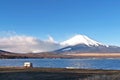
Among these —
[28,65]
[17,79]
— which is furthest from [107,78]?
[28,65]

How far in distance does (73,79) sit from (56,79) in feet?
8.00

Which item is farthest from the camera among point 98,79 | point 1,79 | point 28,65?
point 28,65

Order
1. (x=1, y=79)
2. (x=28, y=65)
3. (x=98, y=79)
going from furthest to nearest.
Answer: (x=28, y=65) < (x=1, y=79) < (x=98, y=79)

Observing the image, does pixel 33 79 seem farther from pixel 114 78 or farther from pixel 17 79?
pixel 114 78

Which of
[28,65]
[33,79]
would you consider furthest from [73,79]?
[28,65]

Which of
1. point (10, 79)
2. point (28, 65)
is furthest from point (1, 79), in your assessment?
point (28, 65)

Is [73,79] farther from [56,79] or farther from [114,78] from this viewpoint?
[114,78]

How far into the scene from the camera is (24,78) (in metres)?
53.4

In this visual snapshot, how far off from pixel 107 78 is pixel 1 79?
1630 cm

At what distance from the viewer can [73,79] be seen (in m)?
52.1

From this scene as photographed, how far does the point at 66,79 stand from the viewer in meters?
53.6

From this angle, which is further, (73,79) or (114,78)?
(73,79)

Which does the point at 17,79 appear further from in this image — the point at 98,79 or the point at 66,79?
the point at 98,79

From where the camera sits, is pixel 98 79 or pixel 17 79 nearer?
pixel 98 79
